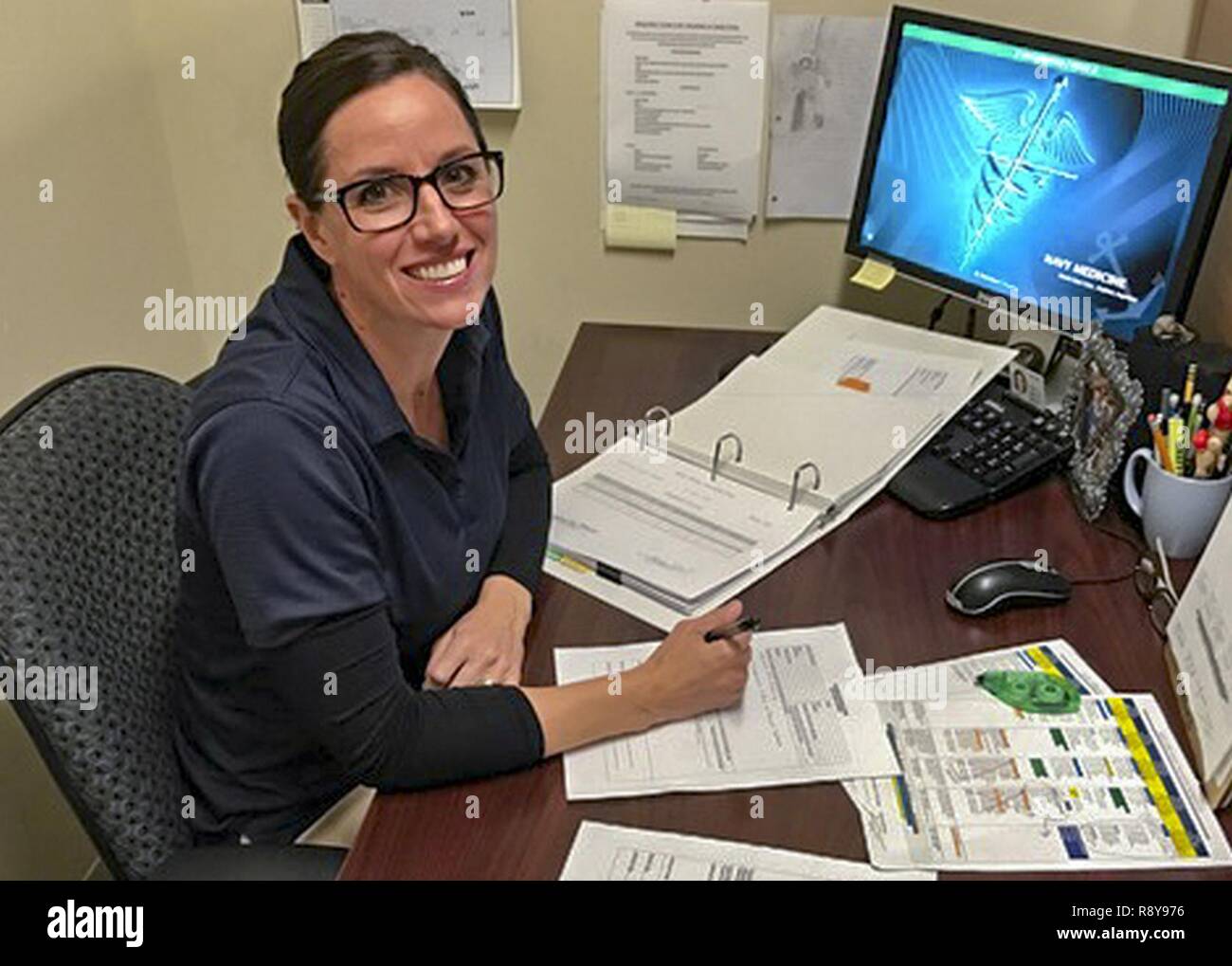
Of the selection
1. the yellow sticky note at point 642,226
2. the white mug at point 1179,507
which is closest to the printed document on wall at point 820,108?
the yellow sticky note at point 642,226

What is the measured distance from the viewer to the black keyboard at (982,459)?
4.52 ft

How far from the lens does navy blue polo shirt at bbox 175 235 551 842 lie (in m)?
0.98

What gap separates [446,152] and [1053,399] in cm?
86

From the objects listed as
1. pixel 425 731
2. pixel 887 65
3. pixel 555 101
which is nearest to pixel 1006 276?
pixel 887 65

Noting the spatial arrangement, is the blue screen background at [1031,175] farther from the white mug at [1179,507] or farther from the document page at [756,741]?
the document page at [756,741]

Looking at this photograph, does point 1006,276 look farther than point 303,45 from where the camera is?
No

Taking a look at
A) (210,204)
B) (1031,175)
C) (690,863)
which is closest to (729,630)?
(690,863)

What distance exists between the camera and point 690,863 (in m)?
0.94

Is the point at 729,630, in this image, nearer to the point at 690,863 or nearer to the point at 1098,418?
the point at 690,863

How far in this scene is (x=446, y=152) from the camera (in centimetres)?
109

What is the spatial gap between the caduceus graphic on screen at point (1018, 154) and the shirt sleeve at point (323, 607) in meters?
0.88

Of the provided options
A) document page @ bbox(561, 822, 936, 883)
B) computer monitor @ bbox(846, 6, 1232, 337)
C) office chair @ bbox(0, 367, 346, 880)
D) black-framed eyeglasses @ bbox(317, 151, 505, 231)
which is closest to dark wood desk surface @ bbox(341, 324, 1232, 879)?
document page @ bbox(561, 822, 936, 883)
